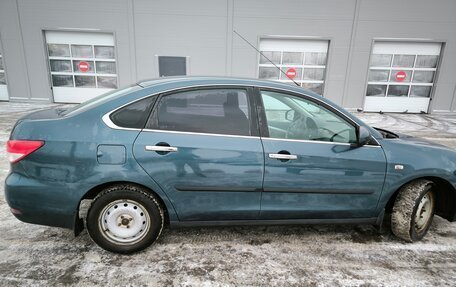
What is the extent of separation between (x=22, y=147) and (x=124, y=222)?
1050 mm

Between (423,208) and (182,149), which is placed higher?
(182,149)

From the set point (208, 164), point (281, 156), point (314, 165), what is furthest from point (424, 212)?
point (208, 164)

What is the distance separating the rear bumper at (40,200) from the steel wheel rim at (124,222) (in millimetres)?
270

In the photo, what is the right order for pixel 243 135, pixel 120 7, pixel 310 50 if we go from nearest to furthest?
pixel 243 135, pixel 120 7, pixel 310 50

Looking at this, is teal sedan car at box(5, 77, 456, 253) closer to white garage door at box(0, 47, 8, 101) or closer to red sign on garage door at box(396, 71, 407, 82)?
red sign on garage door at box(396, 71, 407, 82)

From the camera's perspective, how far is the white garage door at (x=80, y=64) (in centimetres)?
1077

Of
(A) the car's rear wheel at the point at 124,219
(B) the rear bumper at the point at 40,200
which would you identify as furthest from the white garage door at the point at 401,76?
(B) the rear bumper at the point at 40,200

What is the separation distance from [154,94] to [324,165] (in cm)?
167

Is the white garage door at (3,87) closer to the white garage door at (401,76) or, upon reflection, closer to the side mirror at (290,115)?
the side mirror at (290,115)

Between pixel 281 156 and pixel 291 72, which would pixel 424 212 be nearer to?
pixel 281 156

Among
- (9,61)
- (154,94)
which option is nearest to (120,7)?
(9,61)

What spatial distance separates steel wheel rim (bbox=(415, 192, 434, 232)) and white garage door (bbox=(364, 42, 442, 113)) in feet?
31.4

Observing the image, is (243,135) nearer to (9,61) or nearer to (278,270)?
(278,270)

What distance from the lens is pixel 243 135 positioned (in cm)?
257
